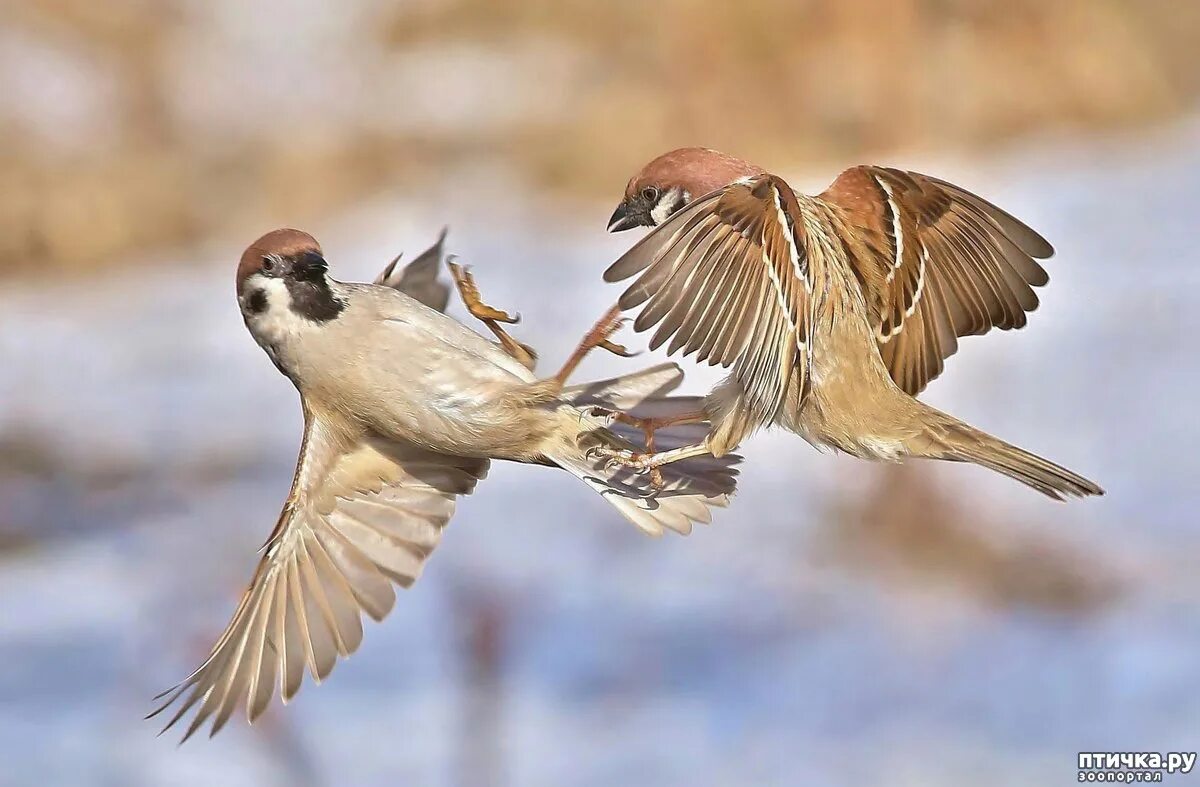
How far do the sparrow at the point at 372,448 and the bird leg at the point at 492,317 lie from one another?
3cm

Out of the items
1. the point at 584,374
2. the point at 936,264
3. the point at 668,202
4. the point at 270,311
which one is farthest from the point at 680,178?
the point at 584,374

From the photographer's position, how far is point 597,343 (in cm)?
128

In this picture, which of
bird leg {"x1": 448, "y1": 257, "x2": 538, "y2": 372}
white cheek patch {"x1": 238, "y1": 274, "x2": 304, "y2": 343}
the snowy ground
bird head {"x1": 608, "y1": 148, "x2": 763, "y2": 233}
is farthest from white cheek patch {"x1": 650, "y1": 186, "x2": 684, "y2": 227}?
the snowy ground

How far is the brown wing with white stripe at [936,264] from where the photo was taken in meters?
1.31

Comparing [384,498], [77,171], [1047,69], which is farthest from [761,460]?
[384,498]

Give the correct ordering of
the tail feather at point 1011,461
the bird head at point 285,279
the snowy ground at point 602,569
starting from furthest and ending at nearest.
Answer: the snowy ground at point 602,569
the bird head at point 285,279
the tail feather at point 1011,461

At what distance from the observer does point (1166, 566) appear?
318 cm

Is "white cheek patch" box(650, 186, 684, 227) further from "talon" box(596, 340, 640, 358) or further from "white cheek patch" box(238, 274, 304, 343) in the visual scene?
"white cheek patch" box(238, 274, 304, 343)

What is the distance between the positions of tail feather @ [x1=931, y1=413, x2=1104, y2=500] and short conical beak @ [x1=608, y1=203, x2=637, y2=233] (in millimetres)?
316

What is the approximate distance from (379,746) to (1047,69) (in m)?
2.26

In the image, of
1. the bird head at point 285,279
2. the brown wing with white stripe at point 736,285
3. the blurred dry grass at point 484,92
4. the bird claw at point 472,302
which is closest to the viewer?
the brown wing with white stripe at point 736,285

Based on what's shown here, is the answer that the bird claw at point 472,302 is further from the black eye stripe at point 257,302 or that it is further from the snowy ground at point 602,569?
the snowy ground at point 602,569

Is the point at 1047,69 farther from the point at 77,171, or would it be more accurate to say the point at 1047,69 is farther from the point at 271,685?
the point at 271,685

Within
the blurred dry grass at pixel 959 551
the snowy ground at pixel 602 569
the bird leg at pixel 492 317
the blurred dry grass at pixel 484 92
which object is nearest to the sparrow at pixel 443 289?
the bird leg at pixel 492 317
